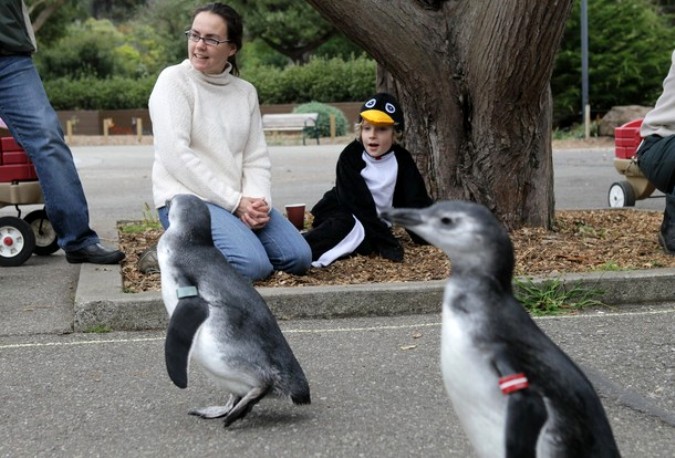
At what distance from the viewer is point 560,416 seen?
2.31 m

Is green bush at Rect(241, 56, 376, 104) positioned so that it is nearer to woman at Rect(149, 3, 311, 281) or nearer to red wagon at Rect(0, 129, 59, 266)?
red wagon at Rect(0, 129, 59, 266)

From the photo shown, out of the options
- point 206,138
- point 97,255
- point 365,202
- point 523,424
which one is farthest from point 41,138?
point 523,424

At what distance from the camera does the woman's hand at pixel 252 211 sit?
5.48 metres

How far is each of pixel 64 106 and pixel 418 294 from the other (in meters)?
32.6

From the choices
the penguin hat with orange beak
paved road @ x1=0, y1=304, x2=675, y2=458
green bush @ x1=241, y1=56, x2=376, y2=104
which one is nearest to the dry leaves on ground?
paved road @ x1=0, y1=304, x2=675, y2=458

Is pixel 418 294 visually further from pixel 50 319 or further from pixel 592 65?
pixel 592 65

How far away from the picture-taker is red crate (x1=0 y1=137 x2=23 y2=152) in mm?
6508

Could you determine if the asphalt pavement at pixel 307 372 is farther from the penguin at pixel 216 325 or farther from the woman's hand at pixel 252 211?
the woman's hand at pixel 252 211

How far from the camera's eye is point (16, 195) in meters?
6.54

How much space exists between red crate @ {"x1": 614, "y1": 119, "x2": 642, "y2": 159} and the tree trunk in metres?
2.27

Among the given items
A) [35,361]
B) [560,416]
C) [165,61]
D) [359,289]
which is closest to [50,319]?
[35,361]

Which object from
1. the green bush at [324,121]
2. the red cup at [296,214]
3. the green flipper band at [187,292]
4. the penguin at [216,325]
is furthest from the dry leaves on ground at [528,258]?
the green bush at [324,121]

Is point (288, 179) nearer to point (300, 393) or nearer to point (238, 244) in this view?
point (238, 244)

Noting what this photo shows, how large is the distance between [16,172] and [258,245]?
2.07m
